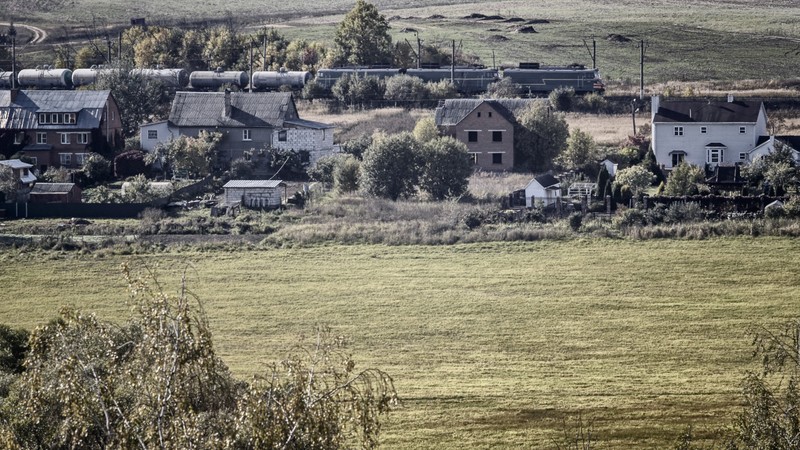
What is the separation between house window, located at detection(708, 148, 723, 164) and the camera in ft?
199

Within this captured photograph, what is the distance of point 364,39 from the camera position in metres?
90.8

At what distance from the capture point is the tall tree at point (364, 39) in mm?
90312

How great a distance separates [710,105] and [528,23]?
56.0 m

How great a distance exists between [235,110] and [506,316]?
32.1 m

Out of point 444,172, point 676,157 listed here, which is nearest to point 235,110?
point 444,172

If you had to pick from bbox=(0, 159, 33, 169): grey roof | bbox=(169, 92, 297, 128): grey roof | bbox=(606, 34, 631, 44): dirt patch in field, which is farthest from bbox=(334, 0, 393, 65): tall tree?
bbox=(0, 159, 33, 169): grey roof

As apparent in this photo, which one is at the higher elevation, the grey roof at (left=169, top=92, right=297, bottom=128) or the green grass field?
the grey roof at (left=169, top=92, right=297, bottom=128)

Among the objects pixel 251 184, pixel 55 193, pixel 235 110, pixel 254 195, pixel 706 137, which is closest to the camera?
pixel 254 195

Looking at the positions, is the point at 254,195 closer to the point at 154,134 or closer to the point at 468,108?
the point at 154,134

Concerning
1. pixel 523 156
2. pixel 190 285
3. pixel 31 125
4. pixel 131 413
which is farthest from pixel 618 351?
pixel 31 125

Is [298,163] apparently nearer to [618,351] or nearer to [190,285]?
[190,285]

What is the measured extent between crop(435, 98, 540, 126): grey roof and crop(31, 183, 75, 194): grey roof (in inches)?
677

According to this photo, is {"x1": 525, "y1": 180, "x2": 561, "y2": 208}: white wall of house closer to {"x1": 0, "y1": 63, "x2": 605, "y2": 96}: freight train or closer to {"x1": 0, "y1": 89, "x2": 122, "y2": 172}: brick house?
{"x1": 0, "y1": 89, "x2": 122, "y2": 172}: brick house

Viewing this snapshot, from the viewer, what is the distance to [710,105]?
2426 inches
